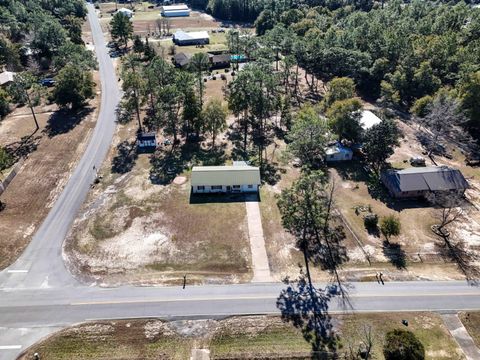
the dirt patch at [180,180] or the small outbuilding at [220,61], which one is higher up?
the small outbuilding at [220,61]

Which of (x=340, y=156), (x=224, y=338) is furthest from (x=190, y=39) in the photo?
(x=224, y=338)

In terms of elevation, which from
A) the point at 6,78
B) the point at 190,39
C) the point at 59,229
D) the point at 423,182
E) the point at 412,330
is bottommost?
the point at 59,229

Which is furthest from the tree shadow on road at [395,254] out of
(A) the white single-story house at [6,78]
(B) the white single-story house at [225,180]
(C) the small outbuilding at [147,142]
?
(A) the white single-story house at [6,78]

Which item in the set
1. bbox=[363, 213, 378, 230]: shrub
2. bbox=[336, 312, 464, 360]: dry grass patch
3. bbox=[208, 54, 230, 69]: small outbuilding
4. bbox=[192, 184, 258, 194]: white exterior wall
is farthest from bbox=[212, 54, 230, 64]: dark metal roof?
bbox=[336, 312, 464, 360]: dry grass patch

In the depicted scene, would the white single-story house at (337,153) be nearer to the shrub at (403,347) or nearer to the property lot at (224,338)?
the property lot at (224,338)

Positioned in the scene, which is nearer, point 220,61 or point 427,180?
point 427,180

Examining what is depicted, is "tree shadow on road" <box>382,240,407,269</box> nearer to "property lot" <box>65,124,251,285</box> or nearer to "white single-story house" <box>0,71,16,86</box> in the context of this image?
"property lot" <box>65,124,251,285</box>

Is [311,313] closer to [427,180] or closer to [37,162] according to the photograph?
[427,180]

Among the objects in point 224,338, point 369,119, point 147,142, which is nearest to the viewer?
point 224,338
